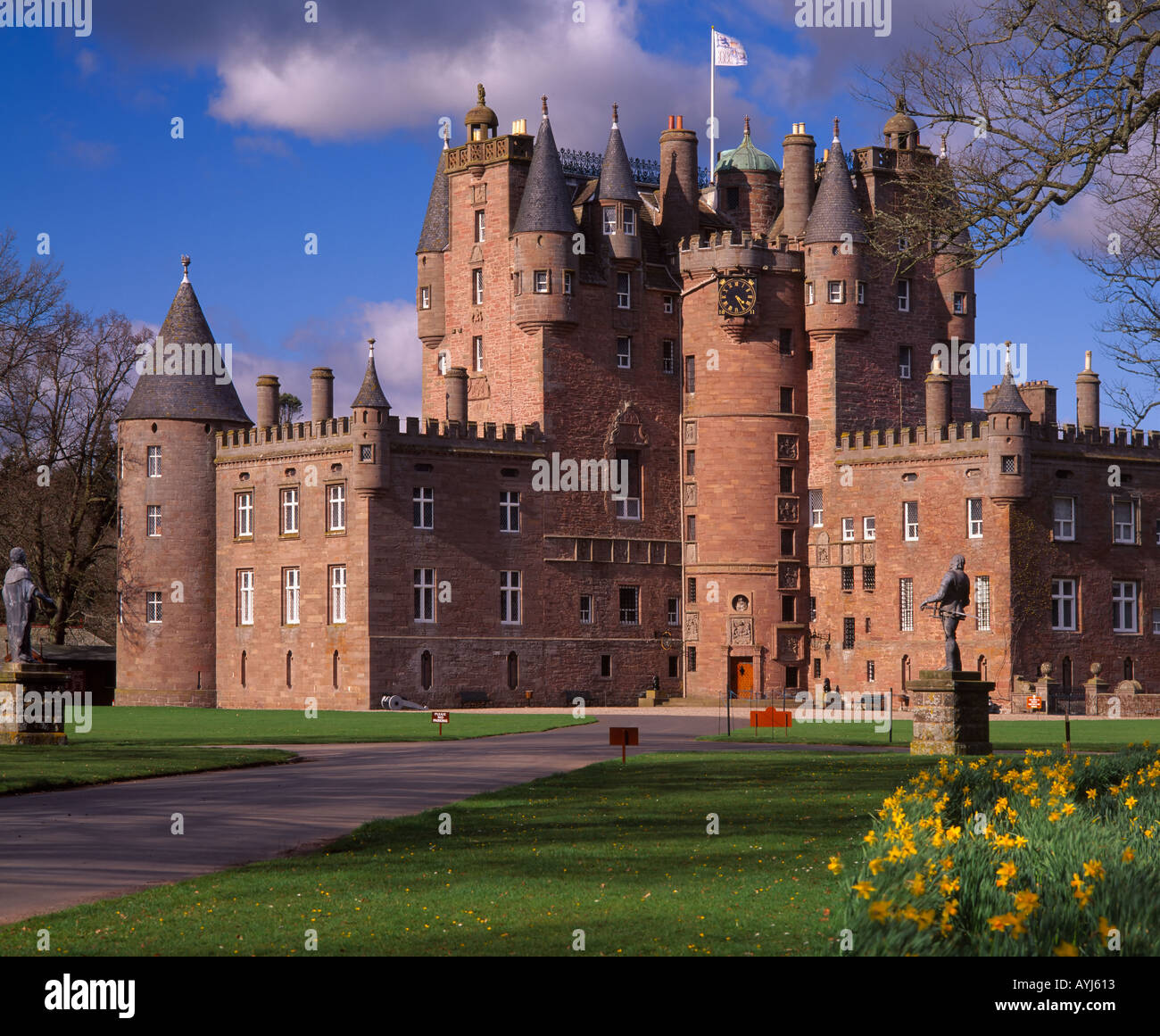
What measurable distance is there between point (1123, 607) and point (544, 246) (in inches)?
1089

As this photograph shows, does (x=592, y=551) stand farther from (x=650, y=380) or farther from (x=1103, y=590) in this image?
(x=1103, y=590)

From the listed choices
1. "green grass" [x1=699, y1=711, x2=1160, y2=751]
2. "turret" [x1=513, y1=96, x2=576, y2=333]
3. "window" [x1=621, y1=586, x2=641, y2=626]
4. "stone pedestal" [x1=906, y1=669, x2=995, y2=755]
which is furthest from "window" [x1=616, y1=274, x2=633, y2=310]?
"stone pedestal" [x1=906, y1=669, x2=995, y2=755]

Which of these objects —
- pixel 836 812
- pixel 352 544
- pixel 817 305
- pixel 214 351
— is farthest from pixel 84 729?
pixel 817 305

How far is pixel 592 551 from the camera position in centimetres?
6856

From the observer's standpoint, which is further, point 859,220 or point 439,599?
point 859,220

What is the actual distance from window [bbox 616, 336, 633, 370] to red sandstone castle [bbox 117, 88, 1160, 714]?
11 centimetres

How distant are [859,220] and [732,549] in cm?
1488

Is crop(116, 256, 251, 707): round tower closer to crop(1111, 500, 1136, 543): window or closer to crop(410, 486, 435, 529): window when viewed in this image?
crop(410, 486, 435, 529): window

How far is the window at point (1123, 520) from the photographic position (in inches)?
2689

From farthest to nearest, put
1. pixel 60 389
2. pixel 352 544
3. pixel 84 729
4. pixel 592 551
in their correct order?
pixel 60 389 → pixel 592 551 → pixel 352 544 → pixel 84 729

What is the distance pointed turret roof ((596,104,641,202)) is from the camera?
6950 centimetres

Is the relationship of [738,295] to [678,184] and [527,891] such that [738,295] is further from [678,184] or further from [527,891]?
[527,891]

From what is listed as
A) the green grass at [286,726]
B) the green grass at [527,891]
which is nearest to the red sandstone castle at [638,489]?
the green grass at [286,726]

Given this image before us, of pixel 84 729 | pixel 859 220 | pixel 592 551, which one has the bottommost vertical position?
pixel 84 729
